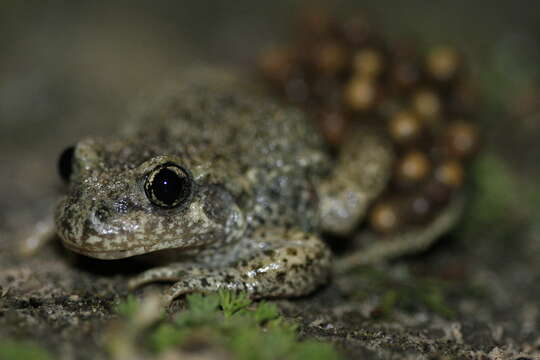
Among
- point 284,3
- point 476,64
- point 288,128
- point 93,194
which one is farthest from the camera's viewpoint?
point 284,3

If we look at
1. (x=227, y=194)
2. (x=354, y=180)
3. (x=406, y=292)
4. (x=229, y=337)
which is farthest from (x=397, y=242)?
(x=229, y=337)

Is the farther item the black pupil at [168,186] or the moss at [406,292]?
the moss at [406,292]

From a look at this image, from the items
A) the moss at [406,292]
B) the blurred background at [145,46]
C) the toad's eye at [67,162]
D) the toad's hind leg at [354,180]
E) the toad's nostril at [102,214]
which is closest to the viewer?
the toad's nostril at [102,214]

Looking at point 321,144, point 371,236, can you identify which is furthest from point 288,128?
point 371,236

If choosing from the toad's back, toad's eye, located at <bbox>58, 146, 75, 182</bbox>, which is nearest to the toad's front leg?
the toad's back

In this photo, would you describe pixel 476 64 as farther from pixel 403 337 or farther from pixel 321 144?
pixel 403 337

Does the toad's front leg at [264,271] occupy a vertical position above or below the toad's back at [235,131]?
below

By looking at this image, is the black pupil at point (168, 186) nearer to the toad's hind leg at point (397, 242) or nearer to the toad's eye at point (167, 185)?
the toad's eye at point (167, 185)

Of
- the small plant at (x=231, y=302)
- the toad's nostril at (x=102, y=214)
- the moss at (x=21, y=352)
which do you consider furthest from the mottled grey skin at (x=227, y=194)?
the moss at (x=21, y=352)
